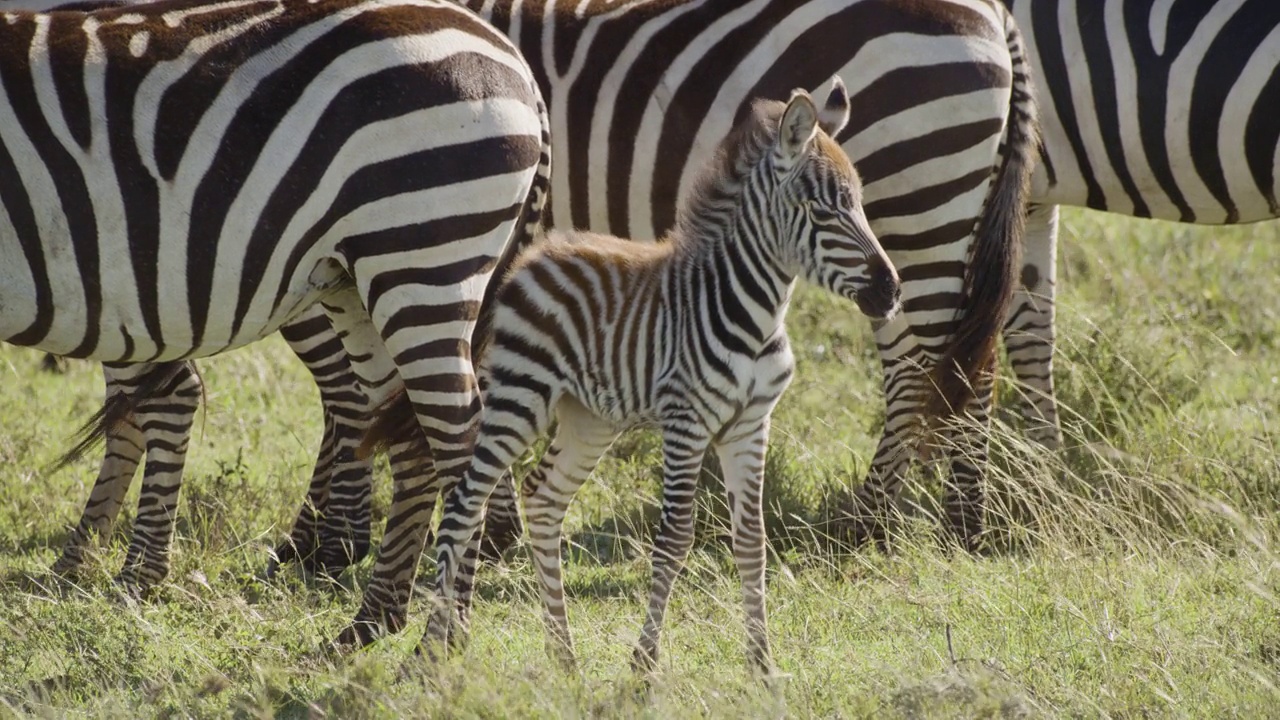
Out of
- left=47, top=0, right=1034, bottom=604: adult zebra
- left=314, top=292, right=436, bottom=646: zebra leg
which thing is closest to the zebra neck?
left=314, top=292, right=436, bottom=646: zebra leg

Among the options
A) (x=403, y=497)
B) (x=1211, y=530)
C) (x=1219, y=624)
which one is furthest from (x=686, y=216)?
(x=1211, y=530)

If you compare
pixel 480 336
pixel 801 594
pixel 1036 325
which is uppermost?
pixel 480 336

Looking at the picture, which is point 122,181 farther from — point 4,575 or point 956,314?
point 956,314

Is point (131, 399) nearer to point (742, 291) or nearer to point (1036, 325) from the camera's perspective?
point (742, 291)

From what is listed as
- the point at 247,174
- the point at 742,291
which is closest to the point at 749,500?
the point at 742,291

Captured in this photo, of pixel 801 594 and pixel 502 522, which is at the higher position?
pixel 801 594

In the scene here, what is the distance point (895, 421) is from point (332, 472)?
8.79 feet

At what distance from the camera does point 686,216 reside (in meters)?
5.18

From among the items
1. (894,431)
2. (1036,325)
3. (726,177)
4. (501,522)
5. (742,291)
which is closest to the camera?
(742,291)

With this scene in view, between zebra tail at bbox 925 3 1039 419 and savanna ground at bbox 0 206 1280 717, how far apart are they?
1.03ft

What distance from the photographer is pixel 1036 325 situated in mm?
7730

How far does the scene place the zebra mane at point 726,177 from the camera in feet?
16.5

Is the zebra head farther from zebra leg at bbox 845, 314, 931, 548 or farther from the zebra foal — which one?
zebra leg at bbox 845, 314, 931, 548

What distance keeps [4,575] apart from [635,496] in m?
2.81
